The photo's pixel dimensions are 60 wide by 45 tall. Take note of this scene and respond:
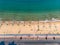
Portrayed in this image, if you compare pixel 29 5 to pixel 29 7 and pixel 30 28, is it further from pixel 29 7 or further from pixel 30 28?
pixel 30 28

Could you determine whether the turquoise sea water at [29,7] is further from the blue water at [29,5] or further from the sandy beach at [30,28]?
the sandy beach at [30,28]

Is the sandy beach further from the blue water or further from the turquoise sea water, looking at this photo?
the blue water

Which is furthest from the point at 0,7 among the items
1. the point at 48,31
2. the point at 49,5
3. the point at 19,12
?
the point at 48,31

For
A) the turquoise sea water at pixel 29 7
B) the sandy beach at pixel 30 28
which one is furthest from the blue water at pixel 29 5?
the sandy beach at pixel 30 28

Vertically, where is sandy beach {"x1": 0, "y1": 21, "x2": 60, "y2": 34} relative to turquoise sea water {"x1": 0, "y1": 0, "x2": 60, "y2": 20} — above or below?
below

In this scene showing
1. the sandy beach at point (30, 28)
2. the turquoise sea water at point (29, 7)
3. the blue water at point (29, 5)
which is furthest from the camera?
the blue water at point (29, 5)

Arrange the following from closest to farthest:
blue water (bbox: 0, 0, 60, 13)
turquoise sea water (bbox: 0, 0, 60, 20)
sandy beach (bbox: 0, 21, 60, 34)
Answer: sandy beach (bbox: 0, 21, 60, 34) < turquoise sea water (bbox: 0, 0, 60, 20) < blue water (bbox: 0, 0, 60, 13)

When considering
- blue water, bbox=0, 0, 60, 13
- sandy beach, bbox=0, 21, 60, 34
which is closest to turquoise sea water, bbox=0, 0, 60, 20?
blue water, bbox=0, 0, 60, 13

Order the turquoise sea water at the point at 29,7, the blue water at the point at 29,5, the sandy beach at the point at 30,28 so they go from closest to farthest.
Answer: the sandy beach at the point at 30,28
the turquoise sea water at the point at 29,7
the blue water at the point at 29,5

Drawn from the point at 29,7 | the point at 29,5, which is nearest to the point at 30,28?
the point at 29,7
